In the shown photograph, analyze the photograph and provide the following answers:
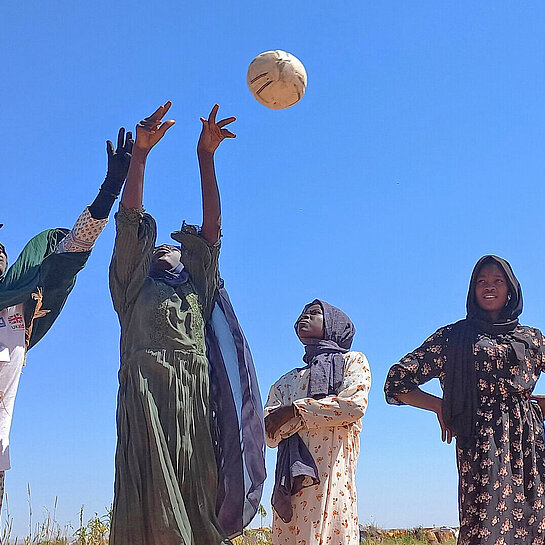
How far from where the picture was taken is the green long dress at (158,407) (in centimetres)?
429

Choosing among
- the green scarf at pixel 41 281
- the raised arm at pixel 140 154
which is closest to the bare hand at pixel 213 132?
the raised arm at pixel 140 154

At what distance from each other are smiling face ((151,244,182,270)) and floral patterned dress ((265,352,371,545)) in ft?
4.28

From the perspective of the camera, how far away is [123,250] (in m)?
4.75

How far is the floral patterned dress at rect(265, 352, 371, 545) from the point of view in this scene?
544cm

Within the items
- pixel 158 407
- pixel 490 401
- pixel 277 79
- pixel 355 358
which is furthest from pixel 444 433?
pixel 277 79

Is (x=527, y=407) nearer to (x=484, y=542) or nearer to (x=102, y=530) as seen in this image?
(x=484, y=542)

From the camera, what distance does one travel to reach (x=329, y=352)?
6.16 metres

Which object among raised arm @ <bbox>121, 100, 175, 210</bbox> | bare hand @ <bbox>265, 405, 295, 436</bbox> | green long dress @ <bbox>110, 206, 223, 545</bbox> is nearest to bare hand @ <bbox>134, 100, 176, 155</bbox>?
raised arm @ <bbox>121, 100, 175, 210</bbox>

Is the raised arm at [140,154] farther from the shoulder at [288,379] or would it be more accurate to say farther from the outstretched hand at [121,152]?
the shoulder at [288,379]

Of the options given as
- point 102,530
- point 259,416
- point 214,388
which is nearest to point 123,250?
point 214,388

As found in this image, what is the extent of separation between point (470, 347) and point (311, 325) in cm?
133

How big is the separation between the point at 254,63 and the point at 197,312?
163cm

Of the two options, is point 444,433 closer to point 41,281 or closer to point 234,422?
point 234,422

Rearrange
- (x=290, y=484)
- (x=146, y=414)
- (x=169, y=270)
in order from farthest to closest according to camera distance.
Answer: (x=290, y=484), (x=169, y=270), (x=146, y=414)
